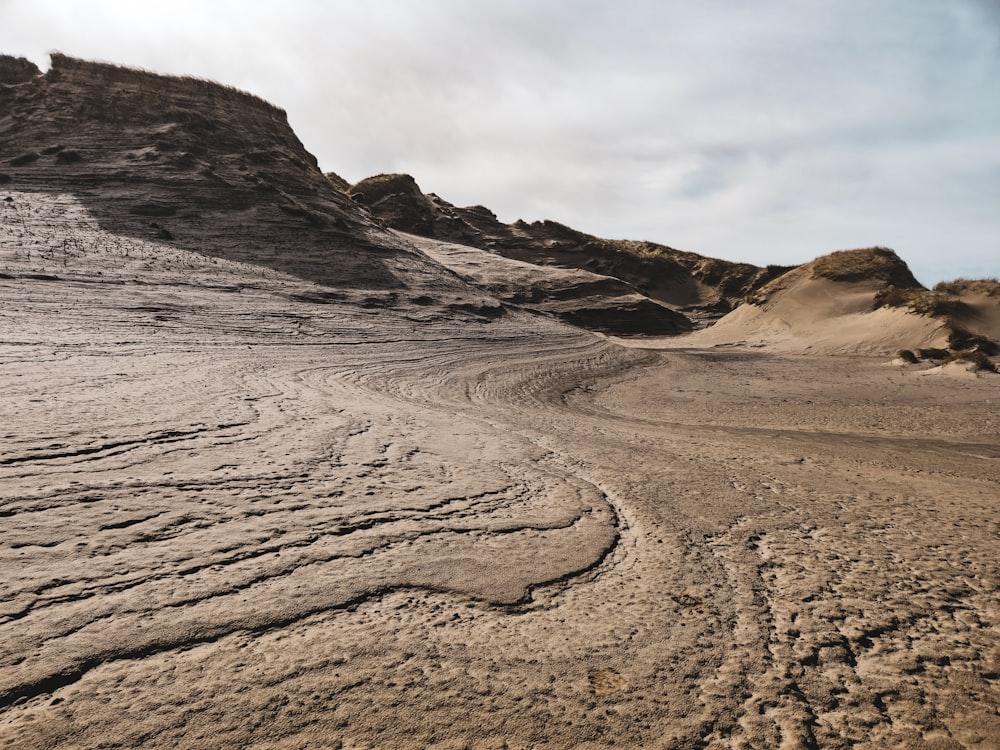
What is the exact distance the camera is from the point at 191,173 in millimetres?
16594

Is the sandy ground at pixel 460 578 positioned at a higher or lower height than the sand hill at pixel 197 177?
lower

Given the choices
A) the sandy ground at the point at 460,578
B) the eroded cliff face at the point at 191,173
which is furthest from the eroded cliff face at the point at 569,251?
the sandy ground at the point at 460,578

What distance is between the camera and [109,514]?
8.26 feet

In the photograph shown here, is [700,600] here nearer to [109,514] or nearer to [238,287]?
[109,514]

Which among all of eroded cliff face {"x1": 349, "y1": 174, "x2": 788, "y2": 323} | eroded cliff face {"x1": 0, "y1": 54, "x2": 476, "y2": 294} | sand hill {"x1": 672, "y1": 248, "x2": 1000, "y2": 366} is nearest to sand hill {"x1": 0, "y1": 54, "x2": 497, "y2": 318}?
eroded cliff face {"x1": 0, "y1": 54, "x2": 476, "y2": 294}

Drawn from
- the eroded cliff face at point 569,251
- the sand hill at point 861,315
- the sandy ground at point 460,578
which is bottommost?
the sandy ground at point 460,578

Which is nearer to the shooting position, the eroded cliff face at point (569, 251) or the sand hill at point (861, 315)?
the sand hill at point (861, 315)

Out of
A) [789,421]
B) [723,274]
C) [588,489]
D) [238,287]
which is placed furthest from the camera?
[723,274]

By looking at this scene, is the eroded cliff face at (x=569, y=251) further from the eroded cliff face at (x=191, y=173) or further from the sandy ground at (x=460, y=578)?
the sandy ground at (x=460, y=578)

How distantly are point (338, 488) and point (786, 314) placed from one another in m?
18.7

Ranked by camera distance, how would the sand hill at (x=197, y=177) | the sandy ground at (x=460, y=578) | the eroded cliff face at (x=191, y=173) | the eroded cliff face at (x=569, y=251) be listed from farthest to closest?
the eroded cliff face at (x=569, y=251) → the eroded cliff face at (x=191, y=173) → the sand hill at (x=197, y=177) → the sandy ground at (x=460, y=578)

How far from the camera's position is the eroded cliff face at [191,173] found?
47.1 ft

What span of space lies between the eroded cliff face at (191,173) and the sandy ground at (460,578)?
9.50m

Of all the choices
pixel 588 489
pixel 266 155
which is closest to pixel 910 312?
pixel 588 489
